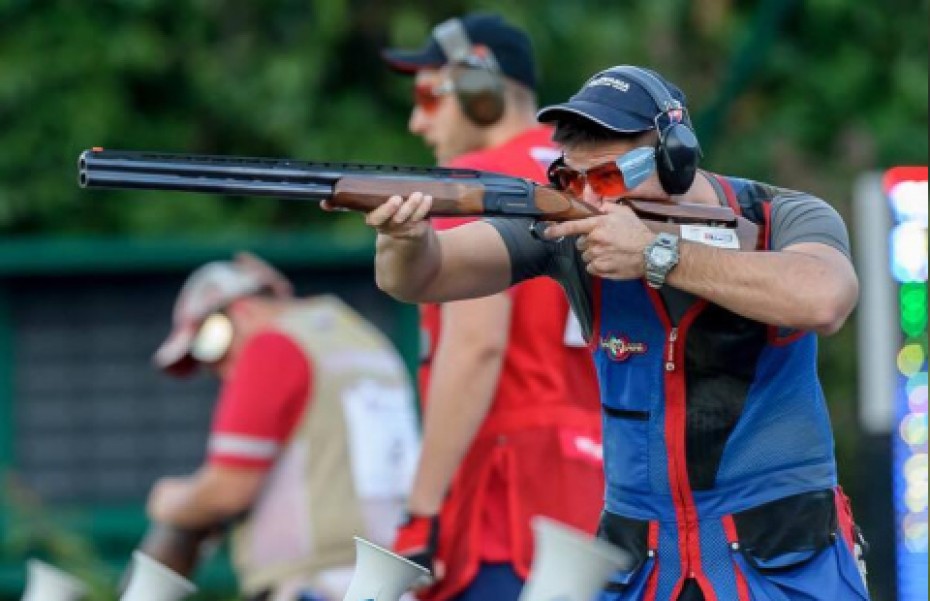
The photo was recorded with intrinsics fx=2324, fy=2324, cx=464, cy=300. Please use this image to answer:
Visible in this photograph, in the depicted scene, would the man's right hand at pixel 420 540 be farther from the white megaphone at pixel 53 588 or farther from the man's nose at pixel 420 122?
the man's nose at pixel 420 122

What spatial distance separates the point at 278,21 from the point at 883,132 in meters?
3.47

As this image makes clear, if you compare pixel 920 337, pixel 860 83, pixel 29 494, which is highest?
pixel 860 83

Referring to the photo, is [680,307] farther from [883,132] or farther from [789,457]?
[883,132]

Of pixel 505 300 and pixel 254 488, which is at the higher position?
pixel 505 300

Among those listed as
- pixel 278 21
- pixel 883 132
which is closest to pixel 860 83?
pixel 883 132

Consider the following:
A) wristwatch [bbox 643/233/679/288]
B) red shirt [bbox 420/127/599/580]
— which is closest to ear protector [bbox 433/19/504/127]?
red shirt [bbox 420/127/599/580]

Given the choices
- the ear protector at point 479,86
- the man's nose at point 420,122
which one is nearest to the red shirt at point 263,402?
the man's nose at point 420,122

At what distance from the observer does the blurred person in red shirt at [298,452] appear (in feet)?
24.0

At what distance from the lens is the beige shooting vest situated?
7375 mm

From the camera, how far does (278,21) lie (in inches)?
501

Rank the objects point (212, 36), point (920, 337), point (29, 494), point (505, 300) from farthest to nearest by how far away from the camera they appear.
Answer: point (212, 36)
point (29, 494)
point (920, 337)
point (505, 300)

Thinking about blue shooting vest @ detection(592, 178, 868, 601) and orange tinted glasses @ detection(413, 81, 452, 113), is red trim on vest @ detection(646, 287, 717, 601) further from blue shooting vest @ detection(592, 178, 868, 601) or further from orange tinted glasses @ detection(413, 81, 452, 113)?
orange tinted glasses @ detection(413, 81, 452, 113)

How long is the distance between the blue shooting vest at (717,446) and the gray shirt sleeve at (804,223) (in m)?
0.19

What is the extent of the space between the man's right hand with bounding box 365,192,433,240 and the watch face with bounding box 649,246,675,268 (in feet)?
1.47
